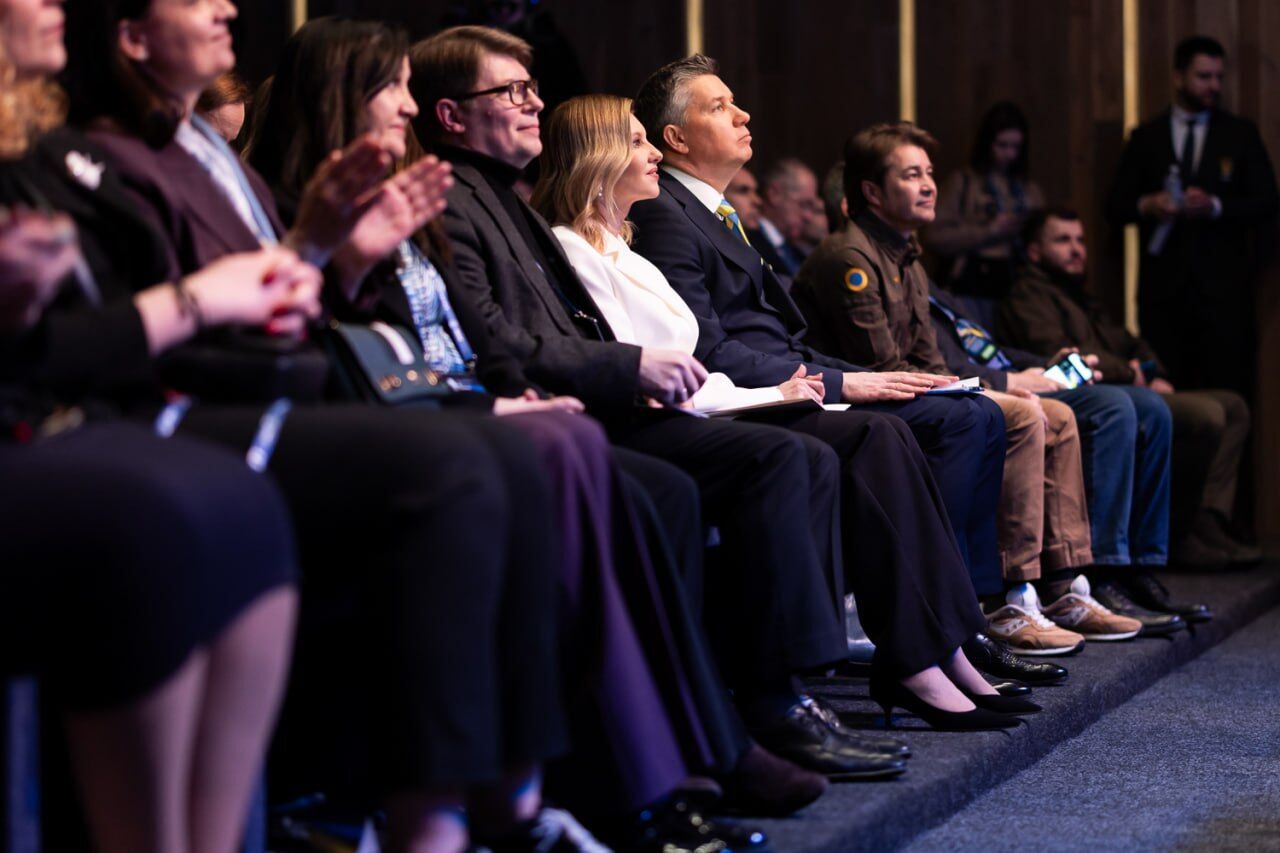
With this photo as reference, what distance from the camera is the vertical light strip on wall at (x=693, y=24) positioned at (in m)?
6.70

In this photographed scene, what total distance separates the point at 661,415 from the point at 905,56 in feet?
14.1

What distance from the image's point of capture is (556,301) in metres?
2.62

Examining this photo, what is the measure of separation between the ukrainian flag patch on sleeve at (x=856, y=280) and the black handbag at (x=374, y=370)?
190cm

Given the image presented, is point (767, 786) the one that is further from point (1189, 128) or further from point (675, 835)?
point (1189, 128)

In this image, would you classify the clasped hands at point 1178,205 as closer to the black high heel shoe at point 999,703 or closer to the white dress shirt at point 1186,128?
the white dress shirt at point 1186,128

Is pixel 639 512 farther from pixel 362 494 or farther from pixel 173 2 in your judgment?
pixel 173 2

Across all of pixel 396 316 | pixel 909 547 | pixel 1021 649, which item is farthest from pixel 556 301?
pixel 1021 649

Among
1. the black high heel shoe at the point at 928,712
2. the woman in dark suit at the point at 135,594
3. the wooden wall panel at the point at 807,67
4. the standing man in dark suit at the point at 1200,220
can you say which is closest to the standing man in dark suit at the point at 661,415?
the black high heel shoe at the point at 928,712

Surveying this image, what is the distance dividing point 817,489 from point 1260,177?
3948 millimetres

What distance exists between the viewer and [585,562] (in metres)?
1.95

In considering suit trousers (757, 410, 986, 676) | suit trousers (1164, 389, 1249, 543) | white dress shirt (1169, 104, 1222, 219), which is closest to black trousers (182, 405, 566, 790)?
suit trousers (757, 410, 986, 676)

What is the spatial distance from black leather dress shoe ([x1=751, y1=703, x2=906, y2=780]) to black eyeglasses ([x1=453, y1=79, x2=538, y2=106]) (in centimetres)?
105

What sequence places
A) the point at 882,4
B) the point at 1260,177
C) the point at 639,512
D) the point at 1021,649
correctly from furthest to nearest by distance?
the point at 882,4 → the point at 1260,177 → the point at 1021,649 → the point at 639,512

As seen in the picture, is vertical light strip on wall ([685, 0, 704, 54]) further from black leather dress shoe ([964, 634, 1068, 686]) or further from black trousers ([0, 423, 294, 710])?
black trousers ([0, 423, 294, 710])
